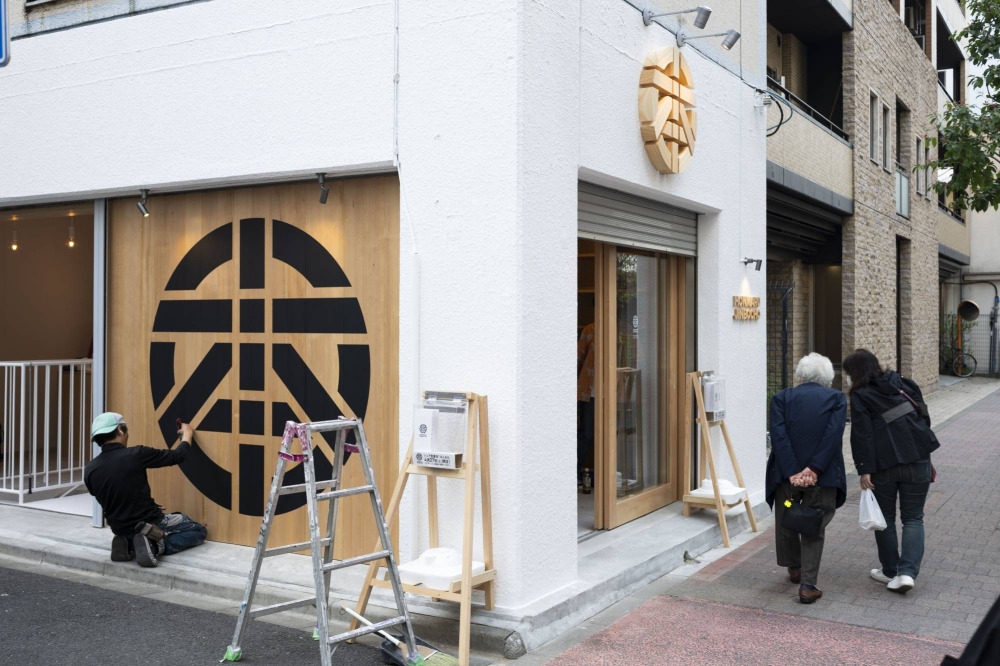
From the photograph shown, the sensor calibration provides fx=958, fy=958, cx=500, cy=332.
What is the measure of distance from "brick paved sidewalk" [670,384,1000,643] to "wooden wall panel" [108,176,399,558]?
2.55 m

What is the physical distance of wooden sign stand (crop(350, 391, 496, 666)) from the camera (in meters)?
5.08

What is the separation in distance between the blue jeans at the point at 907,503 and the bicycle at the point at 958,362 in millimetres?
24656

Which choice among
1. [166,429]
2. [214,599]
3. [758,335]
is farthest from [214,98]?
[758,335]

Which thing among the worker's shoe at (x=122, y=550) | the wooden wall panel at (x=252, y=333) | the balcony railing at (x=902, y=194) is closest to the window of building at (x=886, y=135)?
the balcony railing at (x=902, y=194)

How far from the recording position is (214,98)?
22.1 feet

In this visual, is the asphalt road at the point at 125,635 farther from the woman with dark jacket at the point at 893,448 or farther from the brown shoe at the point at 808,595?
the woman with dark jacket at the point at 893,448

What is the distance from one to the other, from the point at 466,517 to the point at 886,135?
643 inches

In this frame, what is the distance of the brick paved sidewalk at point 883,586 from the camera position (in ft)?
19.2

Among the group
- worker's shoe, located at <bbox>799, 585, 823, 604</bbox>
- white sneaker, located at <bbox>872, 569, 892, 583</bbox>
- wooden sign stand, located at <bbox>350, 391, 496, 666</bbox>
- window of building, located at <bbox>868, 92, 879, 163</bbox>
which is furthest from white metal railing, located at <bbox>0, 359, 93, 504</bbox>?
window of building, located at <bbox>868, 92, 879, 163</bbox>

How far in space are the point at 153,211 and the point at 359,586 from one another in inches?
133

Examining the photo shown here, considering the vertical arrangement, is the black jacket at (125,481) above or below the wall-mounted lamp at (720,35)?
below

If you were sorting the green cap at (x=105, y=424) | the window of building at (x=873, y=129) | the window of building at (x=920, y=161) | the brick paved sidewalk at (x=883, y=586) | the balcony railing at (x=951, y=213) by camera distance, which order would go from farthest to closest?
the balcony railing at (x=951, y=213), the window of building at (x=920, y=161), the window of building at (x=873, y=129), the green cap at (x=105, y=424), the brick paved sidewalk at (x=883, y=586)

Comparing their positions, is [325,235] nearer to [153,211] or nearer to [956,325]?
[153,211]

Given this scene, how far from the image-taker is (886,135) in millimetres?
18703
